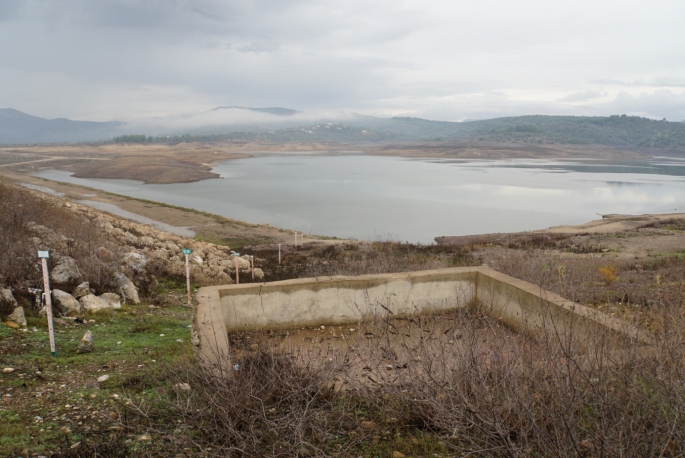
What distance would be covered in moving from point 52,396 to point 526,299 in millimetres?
5551

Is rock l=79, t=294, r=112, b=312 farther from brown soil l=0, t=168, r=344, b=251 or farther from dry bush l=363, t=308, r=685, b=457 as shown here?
brown soil l=0, t=168, r=344, b=251

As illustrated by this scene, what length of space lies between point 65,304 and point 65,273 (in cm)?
150

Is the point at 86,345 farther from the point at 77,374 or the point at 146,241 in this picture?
the point at 146,241

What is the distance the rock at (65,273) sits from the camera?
8.30 meters

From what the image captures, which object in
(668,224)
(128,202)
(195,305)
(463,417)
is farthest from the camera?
(128,202)

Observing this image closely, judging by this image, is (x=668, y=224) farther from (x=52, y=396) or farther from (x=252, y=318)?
(x=52, y=396)

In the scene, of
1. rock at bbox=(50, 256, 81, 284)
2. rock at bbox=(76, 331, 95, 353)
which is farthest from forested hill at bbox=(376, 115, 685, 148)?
rock at bbox=(76, 331, 95, 353)

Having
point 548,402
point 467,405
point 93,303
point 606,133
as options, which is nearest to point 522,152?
point 606,133

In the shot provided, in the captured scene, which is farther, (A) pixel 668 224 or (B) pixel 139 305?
(A) pixel 668 224

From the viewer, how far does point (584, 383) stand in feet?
11.1

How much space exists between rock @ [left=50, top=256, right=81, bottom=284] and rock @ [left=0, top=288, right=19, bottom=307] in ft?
4.60

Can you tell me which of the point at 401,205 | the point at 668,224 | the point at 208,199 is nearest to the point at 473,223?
the point at 401,205

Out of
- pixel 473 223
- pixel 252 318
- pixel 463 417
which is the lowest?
pixel 473 223

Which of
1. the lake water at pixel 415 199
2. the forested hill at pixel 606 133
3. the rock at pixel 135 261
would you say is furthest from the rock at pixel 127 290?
the forested hill at pixel 606 133
